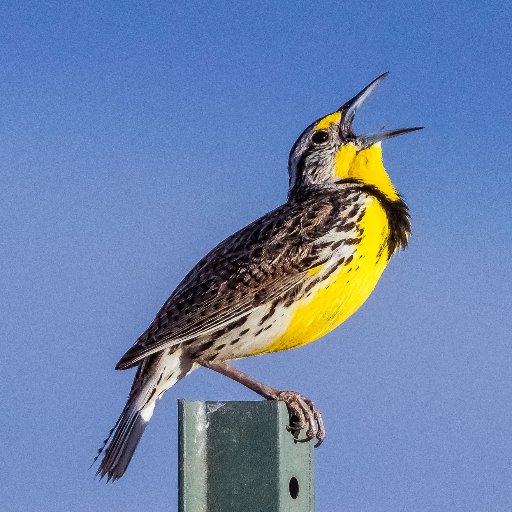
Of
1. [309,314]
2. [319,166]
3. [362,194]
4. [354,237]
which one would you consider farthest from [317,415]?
[319,166]

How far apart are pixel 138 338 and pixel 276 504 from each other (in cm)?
159

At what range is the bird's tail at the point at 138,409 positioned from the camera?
6246 mm

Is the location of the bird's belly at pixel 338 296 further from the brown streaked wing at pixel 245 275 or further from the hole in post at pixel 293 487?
the hole in post at pixel 293 487

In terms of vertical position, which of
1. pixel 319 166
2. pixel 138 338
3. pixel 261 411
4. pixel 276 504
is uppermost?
pixel 319 166

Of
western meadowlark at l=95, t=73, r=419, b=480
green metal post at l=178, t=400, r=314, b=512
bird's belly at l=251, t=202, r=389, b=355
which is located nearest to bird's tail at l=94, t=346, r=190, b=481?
western meadowlark at l=95, t=73, r=419, b=480

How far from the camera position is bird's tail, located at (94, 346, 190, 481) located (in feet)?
20.5

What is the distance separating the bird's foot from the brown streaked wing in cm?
56

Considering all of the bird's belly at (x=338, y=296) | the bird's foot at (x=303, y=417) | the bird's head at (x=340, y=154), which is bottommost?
the bird's foot at (x=303, y=417)

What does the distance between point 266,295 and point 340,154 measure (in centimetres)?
136

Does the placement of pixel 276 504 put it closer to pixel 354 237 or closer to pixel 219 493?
pixel 219 493

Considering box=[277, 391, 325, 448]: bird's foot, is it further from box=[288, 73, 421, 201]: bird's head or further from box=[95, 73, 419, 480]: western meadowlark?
box=[288, 73, 421, 201]: bird's head

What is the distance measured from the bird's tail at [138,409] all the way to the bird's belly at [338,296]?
51cm

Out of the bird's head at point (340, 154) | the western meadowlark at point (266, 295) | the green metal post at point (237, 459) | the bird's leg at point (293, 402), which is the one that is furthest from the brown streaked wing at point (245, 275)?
the green metal post at point (237, 459)

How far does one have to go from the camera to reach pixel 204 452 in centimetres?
523
